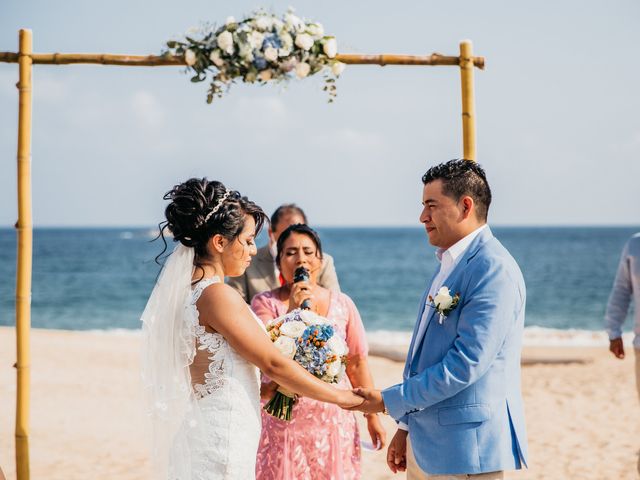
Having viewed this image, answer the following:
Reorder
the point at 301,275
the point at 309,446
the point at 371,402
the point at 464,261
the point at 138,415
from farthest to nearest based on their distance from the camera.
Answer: the point at 138,415 < the point at 301,275 < the point at 309,446 < the point at 371,402 < the point at 464,261

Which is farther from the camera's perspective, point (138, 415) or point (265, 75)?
point (138, 415)

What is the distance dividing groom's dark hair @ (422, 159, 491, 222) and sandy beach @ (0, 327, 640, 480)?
193cm

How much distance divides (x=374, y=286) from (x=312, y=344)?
133ft

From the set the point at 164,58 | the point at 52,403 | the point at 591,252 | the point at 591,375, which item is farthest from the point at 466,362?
the point at 591,252

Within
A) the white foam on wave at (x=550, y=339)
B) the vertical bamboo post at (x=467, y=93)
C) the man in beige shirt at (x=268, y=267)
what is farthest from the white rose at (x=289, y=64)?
the white foam on wave at (x=550, y=339)

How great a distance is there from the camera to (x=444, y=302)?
3271 millimetres

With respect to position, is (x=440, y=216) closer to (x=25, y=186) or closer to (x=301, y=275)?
(x=301, y=275)

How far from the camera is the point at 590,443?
8.20 m

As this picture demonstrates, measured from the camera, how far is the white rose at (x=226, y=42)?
177 inches

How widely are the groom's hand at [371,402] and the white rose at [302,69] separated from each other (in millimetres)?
2004

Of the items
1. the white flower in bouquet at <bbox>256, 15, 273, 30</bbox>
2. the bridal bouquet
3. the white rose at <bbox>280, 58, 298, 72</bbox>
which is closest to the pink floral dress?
the bridal bouquet

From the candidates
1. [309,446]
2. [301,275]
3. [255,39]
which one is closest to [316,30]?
[255,39]

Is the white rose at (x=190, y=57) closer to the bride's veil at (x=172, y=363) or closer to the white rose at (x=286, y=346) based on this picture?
→ the bride's veil at (x=172, y=363)

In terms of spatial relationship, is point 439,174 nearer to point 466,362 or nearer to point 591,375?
point 466,362
